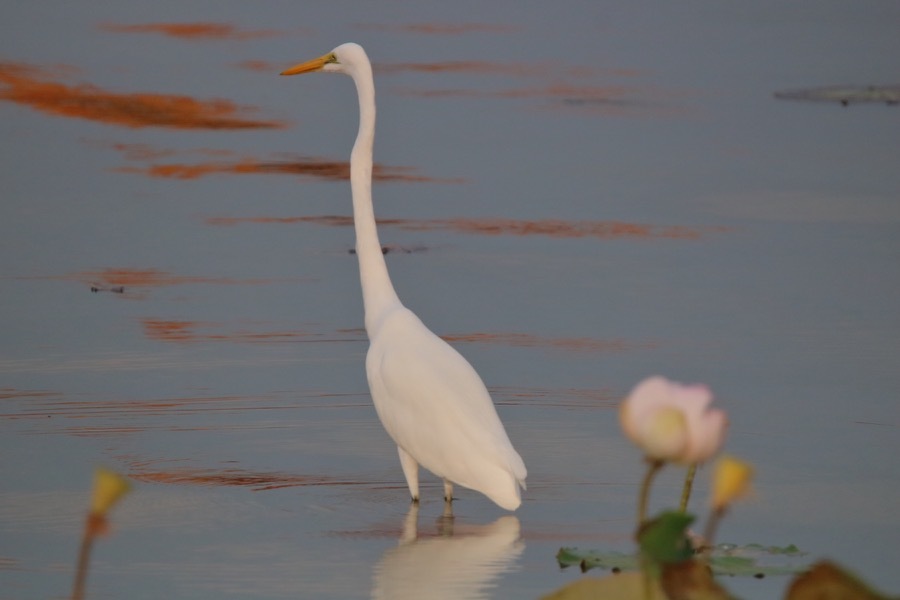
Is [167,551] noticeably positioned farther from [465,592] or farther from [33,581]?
[465,592]

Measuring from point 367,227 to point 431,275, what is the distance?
5.93 ft

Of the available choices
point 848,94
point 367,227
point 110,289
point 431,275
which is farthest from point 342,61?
point 848,94

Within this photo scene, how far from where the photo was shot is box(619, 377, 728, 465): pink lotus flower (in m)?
1.65

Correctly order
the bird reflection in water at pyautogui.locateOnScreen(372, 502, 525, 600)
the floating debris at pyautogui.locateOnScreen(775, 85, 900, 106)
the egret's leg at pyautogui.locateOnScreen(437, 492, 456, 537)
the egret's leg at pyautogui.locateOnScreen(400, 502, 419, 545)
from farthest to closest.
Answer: the floating debris at pyautogui.locateOnScreen(775, 85, 900, 106)
the egret's leg at pyautogui.locateOnScreen(437, 492, 456, 537)
the egret's leg at pyautogui.locateOnScreen(400, 502, 419, 545)
the bird reflection in water at pyautogui.locateOnScreen(372, 502, 525, 600)

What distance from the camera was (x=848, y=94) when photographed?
11188mm

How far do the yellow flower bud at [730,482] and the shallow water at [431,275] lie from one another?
2.61 meters

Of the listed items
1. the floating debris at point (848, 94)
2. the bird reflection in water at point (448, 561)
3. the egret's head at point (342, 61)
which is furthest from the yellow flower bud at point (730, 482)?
the floating debris at point (848, 94)

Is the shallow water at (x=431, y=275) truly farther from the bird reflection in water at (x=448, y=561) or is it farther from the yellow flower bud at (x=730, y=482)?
the yellow flower bud at (x=730, y=482)

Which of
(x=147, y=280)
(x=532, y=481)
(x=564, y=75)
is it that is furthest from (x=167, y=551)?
(x=564, y=75)

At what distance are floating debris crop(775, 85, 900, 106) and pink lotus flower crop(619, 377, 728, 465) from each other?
9800 millimetres

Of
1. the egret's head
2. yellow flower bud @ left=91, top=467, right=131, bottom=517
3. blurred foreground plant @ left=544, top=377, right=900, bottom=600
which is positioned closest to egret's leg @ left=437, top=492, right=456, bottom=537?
the egret's head

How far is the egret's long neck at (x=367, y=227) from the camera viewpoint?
5977 millimetres

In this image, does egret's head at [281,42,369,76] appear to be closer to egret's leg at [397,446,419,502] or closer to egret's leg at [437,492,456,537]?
egret's leg at [397,446,419,502]

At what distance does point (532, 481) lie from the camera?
5.32m
